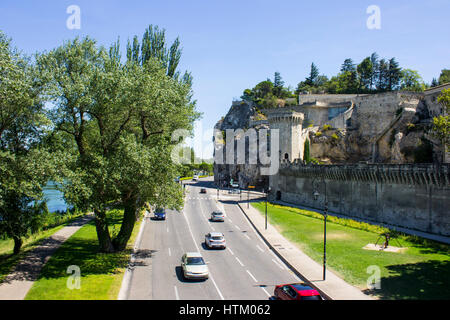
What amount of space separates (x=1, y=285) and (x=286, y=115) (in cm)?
6208

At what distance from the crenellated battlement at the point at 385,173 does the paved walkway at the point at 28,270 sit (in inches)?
1513

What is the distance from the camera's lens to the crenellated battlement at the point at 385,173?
127ft

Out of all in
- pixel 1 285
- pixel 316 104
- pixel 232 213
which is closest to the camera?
pixel 1 285

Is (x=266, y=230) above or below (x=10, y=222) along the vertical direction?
below

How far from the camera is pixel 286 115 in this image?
73.8 meters

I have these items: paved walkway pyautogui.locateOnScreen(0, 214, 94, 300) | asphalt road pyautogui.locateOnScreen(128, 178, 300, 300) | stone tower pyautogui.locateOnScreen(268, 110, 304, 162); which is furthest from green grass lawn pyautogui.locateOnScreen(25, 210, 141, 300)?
stone tower pyautogui.locateOnScreen(268, 110, 304, 162)

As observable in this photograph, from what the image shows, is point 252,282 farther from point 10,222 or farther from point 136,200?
point 10,222

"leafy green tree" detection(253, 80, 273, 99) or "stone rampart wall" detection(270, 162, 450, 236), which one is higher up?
"leafy green tree" detection(253, 80, 273, 99)

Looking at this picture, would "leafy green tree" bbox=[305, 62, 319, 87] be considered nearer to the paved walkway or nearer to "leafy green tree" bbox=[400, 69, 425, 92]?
"leafy green tree" bbox=[400, 69, 425, 92]

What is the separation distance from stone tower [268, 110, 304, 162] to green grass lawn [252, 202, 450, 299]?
102 ft

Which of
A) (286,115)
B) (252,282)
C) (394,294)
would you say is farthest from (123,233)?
(286,115)

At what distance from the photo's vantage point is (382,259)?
2814 centimetres

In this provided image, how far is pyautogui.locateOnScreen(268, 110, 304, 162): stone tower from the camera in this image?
73875mm

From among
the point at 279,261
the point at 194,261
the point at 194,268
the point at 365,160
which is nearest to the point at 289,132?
the point at 365,160
